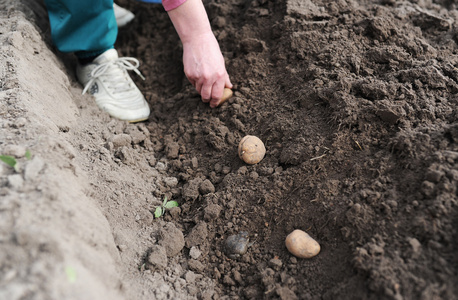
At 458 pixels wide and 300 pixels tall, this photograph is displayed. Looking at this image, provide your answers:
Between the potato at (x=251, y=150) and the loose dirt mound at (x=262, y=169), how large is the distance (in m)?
0.05

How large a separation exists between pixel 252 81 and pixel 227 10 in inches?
31.7

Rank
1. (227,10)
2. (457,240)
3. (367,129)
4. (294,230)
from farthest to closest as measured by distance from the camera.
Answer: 1. (227,10)
2. (367,129)
3. (294,230)
4. (457,240)

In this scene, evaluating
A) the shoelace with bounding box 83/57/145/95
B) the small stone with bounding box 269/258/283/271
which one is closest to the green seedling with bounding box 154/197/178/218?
the small stone with bounding box 269/258/283/271

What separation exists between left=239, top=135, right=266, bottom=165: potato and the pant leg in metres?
1.38

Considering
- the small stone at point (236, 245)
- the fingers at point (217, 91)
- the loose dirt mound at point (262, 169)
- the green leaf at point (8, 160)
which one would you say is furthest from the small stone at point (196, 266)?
the fingers at point (217, 91)

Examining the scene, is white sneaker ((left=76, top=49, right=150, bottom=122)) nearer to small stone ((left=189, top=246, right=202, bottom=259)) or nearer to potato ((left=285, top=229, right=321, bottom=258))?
small stone ((left=189, top=246, right=202, bottom=259))

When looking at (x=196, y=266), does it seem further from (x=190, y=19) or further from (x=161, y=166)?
(x=190, y=19)

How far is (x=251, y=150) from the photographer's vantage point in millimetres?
2150

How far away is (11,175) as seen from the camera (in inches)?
62.6

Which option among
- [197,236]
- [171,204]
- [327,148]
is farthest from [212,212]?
[327,148]

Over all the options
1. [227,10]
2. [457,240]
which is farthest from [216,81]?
[457,240]

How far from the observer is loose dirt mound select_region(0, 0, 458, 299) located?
4.94 ft

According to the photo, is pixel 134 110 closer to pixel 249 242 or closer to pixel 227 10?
pixel 227 10

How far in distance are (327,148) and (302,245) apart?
0.56 m
